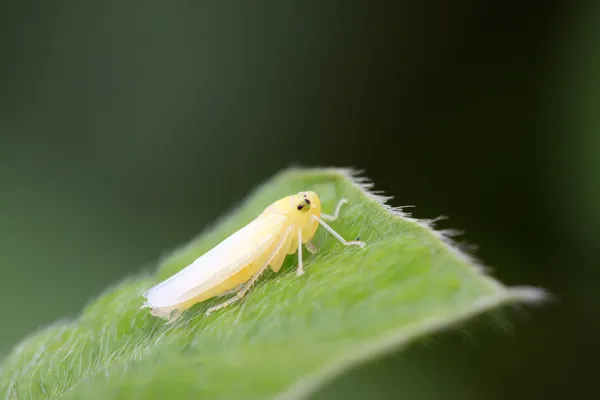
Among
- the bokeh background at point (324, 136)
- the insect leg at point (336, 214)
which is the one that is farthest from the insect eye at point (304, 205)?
the bokeh background at point (324, 136)

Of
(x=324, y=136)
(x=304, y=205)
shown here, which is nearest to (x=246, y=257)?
(x=304, y=205)

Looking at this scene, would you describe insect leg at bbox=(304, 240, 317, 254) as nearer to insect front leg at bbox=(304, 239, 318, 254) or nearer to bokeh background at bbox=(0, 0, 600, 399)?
insect front leg at bbox=(304, 239, 318, 254)

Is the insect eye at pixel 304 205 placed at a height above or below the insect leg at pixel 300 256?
above

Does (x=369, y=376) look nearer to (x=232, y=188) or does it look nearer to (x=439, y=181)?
(x=439, y=181)

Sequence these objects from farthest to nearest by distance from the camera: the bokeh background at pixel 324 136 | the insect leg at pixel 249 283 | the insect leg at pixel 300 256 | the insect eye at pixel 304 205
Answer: the bokeh background at pixel 324 136 → the insect eye at pixel 304 205 → the insect leg at pixel 249 283 → the insect leg at pixel 300 256

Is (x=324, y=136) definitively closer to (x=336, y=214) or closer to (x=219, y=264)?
(x=336, y=214)

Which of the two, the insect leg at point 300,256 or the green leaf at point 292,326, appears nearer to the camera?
the green leaf at point 292,326

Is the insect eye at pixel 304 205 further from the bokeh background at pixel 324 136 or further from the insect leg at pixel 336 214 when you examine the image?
the bokeh background at pixel 324 136

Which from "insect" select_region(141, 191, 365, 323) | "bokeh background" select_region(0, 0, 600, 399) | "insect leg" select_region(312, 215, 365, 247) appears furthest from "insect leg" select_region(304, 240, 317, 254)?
"bokeh background" select_region(0, 0, 600, 399)
